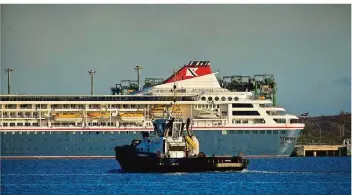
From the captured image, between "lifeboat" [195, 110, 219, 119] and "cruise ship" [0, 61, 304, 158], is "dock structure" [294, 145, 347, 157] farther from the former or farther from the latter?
"lifeboat" [195, 110, 219, 119]

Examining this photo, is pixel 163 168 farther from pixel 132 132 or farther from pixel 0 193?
pixel 132 132

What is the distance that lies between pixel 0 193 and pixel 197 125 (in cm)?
3331

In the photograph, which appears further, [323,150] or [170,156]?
[323,150]

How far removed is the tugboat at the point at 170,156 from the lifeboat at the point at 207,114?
21687 mm

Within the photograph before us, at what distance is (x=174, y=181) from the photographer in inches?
2133

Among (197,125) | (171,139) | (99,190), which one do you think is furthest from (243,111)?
(99,190)

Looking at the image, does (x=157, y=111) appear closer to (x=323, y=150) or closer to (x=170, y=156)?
(x=323, y=150)

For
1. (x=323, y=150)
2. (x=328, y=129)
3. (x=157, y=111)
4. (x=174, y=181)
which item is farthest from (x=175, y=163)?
(x=328, y=129)

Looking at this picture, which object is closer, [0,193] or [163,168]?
[0,193]

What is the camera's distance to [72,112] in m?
82.3

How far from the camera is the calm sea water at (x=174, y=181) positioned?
50312 mm

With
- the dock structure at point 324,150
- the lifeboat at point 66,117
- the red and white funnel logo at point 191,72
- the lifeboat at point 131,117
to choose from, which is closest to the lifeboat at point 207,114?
the red and white funnel logo at point 191,72

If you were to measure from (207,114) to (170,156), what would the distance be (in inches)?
951

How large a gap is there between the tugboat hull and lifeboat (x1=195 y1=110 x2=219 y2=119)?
73.5 feet
